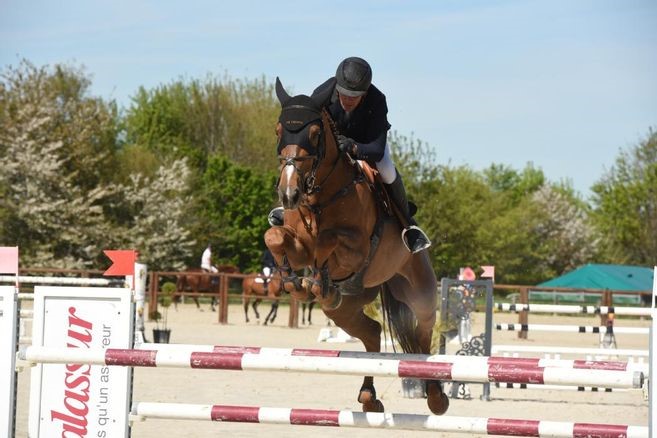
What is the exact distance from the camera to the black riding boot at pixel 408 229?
19.2 ft

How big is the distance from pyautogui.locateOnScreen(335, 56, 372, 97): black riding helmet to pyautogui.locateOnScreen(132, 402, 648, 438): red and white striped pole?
1806 millimetres

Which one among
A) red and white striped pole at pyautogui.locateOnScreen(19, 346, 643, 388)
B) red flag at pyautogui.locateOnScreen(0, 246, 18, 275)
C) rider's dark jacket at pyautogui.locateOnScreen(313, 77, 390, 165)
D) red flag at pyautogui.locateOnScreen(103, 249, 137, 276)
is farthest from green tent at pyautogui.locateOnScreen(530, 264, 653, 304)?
red and white striped pole at pyautogui.locateOnScreen(19, 346, 643, 388)

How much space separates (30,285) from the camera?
66.0 feet

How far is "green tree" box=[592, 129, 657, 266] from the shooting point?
140 feet

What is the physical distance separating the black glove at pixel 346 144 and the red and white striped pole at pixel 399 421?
1500 millimetres

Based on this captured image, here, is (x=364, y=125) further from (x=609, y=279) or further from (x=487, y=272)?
(x=609, y=279)

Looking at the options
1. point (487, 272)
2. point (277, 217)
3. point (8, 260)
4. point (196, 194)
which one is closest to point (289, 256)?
point (277, 217)

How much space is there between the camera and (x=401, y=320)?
6.39 m

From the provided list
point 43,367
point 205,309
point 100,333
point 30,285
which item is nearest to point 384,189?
point 100,333

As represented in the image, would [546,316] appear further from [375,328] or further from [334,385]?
[375,328]

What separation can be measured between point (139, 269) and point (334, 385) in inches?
131

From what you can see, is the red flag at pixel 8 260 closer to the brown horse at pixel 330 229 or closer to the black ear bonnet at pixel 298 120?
the brown horse at pixel 330 229

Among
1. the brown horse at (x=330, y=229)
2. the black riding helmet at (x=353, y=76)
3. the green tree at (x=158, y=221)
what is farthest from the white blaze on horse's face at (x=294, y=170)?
the green tree at (x=158, y=221)

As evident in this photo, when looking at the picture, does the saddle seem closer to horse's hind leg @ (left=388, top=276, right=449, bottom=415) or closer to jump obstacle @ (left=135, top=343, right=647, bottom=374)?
horse's hind leg @ (left=388, top=276, right=449, bottom=415)
